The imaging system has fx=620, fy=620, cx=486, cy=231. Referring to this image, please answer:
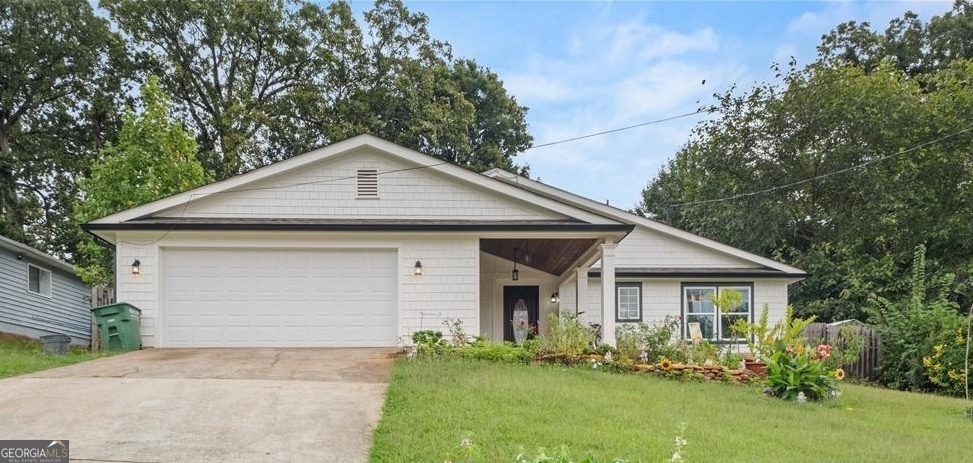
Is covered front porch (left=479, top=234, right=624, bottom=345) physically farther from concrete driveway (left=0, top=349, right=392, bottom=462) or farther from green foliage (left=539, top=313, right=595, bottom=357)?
concrete driveway (left=0, top=349, right=392, bottom=462)

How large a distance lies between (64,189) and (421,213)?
864 inches

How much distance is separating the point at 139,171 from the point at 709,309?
51.8ft

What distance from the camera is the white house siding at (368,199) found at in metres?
11.5

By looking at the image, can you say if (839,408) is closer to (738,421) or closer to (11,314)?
(738,421)

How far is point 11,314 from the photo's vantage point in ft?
55.4

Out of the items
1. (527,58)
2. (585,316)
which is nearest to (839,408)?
(585,316)

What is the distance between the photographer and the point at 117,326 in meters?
10.5

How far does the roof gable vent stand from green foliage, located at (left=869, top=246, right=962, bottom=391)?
11.4 m

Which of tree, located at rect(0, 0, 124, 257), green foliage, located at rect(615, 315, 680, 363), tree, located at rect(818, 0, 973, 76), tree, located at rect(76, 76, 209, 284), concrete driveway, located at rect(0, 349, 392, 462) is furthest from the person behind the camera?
tree, located at rect(818, 0, 973, 76)

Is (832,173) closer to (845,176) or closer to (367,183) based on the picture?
(845,176)

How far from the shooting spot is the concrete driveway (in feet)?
15.9

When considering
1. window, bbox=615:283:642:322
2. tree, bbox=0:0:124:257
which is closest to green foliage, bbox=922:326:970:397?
window, bbox=615:283:642:322

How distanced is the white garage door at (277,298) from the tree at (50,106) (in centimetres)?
1723

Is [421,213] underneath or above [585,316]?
above
